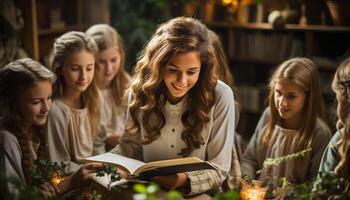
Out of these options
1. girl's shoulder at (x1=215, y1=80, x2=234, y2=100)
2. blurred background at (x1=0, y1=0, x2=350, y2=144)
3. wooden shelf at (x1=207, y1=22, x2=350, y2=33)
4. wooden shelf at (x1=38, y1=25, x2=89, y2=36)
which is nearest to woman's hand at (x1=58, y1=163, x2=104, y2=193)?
girl's shoulder at (x1=215, y1=80, x2=234, y2=100)

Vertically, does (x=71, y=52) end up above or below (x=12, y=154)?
above

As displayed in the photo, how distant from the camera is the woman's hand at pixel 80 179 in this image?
2.36m

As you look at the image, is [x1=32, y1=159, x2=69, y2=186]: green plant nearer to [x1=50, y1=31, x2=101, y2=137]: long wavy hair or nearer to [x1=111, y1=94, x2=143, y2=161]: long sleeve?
[x1=111, y1=94, x2=143, y2=161]: long sleeve

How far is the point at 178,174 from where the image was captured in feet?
7.56

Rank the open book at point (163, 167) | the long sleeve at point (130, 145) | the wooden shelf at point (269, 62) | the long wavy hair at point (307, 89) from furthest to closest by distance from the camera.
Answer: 1. the wooden shelf at point (269, 62)
2. the long wavy hair at point (307, 89)
3. the long sleeve at point (130, 145)
4. the open book at point (163, 167)

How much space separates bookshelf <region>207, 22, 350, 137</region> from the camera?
4633 mm

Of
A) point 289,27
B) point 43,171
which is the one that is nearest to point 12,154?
point 43,171

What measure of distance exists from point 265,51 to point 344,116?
119 inches

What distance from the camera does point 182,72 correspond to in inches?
95.4

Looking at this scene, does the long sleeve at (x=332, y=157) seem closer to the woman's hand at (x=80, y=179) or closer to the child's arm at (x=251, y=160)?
the child's arm at (x=251, y=160)

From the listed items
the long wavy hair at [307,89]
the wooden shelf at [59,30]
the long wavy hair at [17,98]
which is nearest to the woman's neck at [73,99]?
the long wavy hair at [17,98]

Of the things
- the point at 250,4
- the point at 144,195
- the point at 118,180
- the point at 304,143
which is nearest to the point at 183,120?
the point at 118,180

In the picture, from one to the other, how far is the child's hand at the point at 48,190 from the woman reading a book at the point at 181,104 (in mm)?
483

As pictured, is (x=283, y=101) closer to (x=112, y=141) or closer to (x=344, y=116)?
(x=344, y=116)
